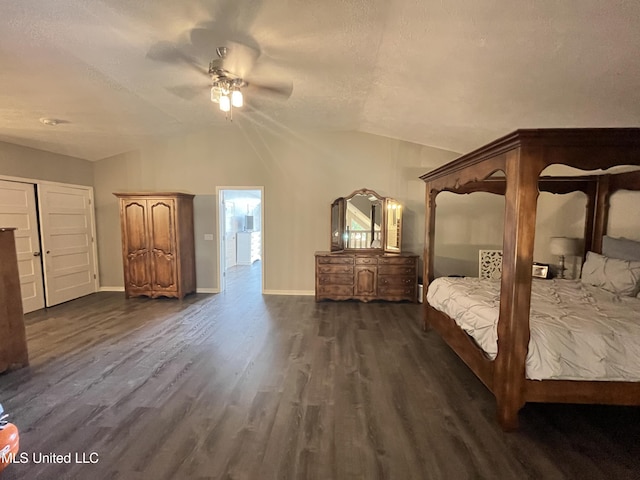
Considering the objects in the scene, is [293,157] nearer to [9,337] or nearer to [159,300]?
[159,300]

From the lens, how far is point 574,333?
199cm

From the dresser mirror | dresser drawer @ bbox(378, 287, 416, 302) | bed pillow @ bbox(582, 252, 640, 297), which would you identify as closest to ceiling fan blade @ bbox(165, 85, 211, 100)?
the dresser mirror

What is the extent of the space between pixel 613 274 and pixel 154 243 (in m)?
6.29

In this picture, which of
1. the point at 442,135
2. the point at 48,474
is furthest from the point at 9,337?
the point at 442,135

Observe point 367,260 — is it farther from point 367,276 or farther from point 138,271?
point 138,271

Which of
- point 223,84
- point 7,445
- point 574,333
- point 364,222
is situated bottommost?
point 7,445

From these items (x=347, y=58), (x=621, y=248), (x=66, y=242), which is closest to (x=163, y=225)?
(x=66, y=242)

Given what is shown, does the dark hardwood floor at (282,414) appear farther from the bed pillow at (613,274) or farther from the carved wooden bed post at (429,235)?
the bed pillow at (613,274)

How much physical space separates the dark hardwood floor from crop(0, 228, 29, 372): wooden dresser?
0.48 ft

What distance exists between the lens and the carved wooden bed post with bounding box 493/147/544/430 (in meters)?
1.91

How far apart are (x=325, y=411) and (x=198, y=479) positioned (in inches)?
36.6

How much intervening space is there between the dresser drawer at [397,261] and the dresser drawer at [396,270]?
0.17 ft

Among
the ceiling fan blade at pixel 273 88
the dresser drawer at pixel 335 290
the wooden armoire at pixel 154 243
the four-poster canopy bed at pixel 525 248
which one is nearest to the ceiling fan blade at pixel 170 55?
the ceiling fan blade at pixel 273 88

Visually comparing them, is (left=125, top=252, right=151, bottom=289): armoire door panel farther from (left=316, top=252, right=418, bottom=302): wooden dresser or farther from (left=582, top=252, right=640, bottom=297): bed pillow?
(left=582, top=252, right=640, bottom=297): bed pillow
